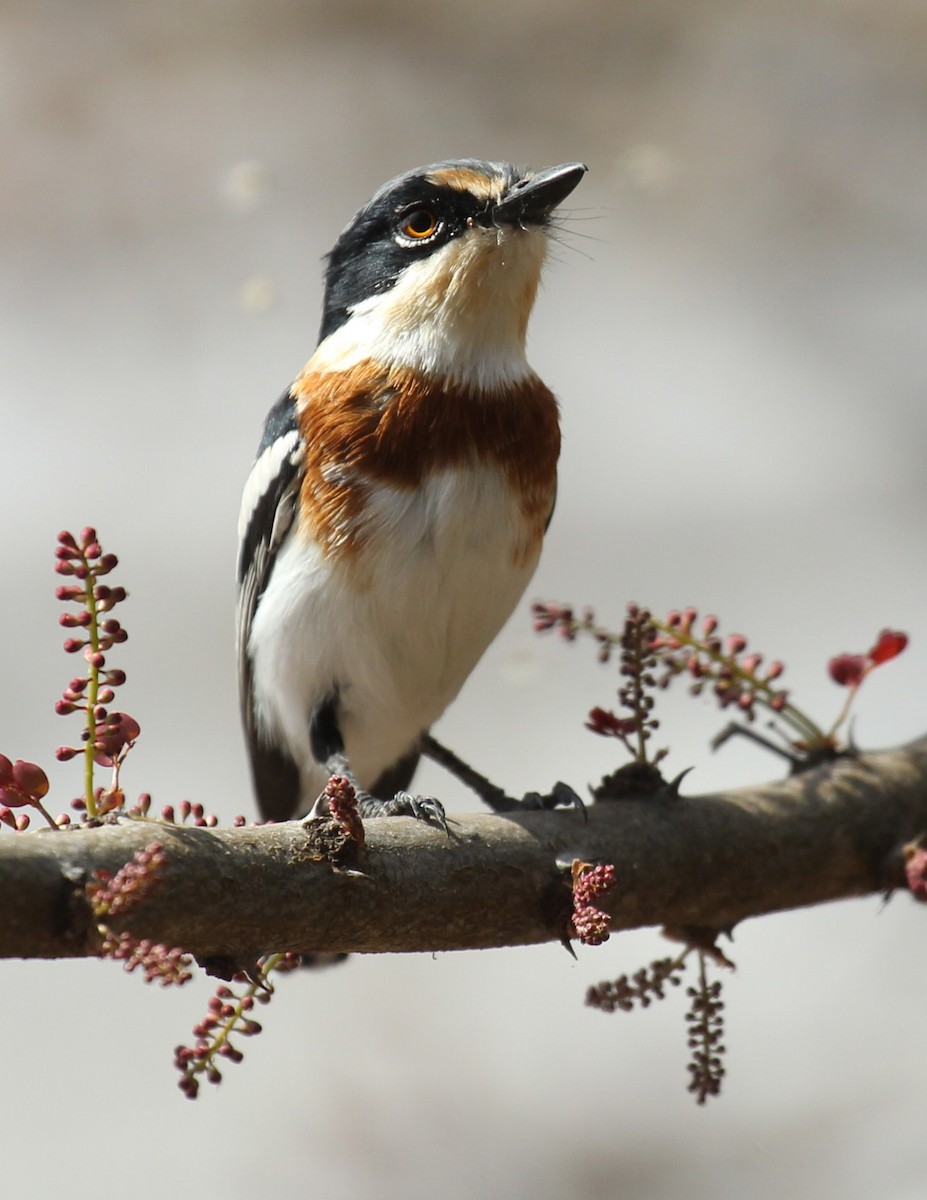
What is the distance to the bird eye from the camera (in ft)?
11.9

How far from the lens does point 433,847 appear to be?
230 cm

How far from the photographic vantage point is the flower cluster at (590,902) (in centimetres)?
209

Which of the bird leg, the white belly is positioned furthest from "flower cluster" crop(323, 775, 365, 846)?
the white belly

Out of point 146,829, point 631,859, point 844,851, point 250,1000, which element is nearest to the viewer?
point 146,829

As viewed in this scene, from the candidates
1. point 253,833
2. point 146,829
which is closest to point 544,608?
point 253,833

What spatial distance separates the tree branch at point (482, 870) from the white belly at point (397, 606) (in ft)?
3.01

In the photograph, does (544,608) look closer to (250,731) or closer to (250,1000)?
(250,1000)

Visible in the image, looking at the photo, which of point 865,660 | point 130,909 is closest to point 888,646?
point 865,660

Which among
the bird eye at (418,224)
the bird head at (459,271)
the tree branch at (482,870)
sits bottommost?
the tree branch at (482,870)

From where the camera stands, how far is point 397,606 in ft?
11.3

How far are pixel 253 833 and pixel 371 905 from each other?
245 millimetres

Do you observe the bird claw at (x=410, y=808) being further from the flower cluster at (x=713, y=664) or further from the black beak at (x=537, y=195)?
the black beak at (x=537, y=195)

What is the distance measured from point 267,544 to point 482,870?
172 cm

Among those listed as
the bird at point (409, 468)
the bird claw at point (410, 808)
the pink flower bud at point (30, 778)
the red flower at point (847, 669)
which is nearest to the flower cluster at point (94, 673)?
the pink flower bud at point (30, 778)
